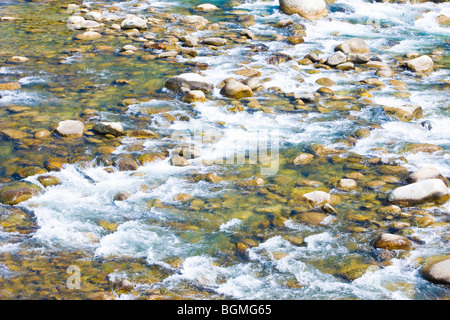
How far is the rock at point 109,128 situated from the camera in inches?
257

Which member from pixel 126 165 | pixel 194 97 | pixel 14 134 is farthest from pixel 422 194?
pixel 14 134

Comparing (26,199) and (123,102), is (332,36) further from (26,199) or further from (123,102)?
(26,199)

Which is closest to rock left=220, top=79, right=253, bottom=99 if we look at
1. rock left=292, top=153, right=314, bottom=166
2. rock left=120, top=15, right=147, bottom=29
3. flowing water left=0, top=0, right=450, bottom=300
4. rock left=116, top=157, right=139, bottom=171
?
flowing water left=0, top=0, right=450, bottom=300

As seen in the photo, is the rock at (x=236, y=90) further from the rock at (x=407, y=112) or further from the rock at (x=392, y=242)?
the rock at (x=392, y=242)

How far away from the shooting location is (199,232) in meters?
4.76

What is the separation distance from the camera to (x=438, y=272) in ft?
13.1

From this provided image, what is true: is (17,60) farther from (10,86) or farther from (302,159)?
(302,159)

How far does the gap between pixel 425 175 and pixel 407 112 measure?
2051 mm

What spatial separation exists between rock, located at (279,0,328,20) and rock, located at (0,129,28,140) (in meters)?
8.41

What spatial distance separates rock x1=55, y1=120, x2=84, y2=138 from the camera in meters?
6.46

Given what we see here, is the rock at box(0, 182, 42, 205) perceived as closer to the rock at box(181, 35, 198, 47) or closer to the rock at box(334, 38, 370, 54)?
the rock at box(181, 35, 198, 47)

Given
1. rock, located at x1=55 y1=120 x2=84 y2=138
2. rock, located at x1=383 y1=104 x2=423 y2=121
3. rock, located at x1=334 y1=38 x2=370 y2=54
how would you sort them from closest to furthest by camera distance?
rock, located at x1=55 y1=120 x2=84 y2=138, rock, located at x1=383 y1=104 x2=423 y2=121, rock, located at x1=334 y1=38 x2=370 y2=54

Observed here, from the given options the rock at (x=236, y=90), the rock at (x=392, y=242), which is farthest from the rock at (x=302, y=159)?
the rock at (x=236, y=90)
